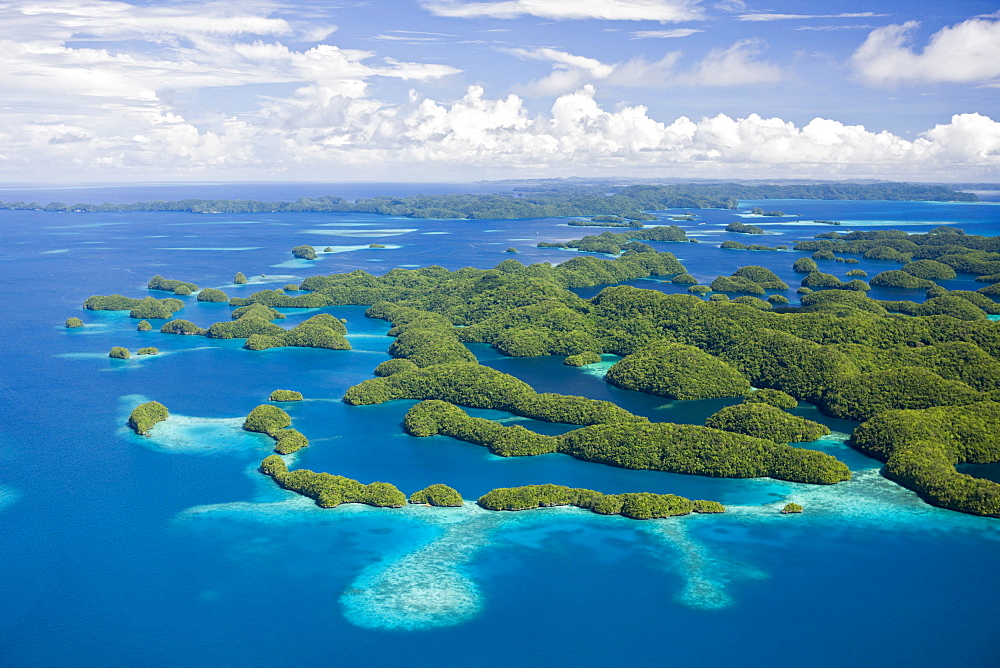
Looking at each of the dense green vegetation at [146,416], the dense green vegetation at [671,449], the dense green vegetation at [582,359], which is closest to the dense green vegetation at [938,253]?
the dense green vegetation at [582,359]

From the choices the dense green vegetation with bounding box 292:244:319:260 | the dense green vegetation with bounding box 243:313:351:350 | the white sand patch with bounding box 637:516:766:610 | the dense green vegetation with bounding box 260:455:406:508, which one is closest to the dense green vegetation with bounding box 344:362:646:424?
the white sand patch with bounding box 637:516:766:610

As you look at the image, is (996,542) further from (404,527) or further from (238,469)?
(238,469)

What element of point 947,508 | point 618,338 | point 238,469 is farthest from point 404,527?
point 618,338

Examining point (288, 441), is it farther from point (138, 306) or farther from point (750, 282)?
point (750, 282)

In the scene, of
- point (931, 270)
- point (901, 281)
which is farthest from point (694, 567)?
point (931, 270)

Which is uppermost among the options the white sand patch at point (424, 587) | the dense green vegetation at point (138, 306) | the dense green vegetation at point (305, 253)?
the dense green vegetation at point (305, 253)

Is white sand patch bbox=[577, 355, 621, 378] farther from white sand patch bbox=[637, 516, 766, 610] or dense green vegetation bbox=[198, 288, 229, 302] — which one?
dense green vegetation bbox=[198, 288, 229, 302]

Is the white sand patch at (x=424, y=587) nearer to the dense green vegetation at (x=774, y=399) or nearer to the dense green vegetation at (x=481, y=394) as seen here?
the dense green vegetation at (x=481, y=394)
